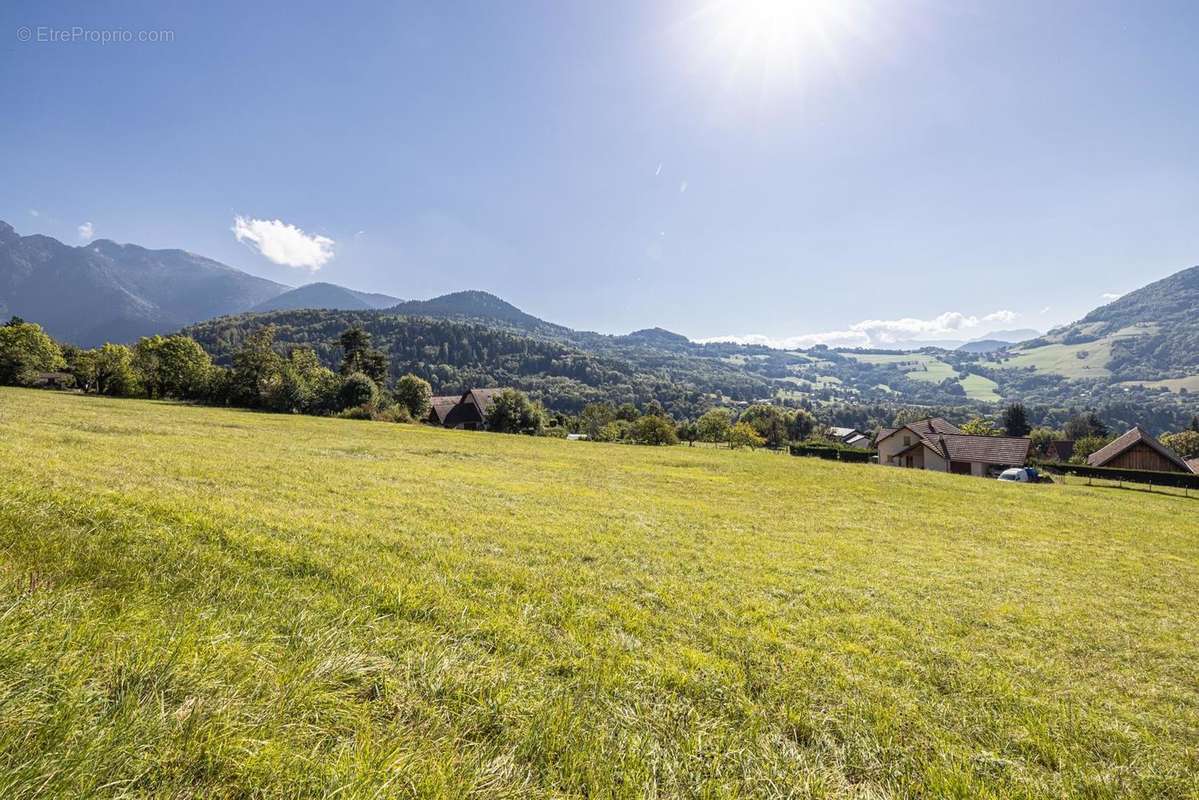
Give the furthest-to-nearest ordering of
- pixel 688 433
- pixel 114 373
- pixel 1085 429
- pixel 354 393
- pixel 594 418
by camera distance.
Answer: pixel 1085 429 → pixel 594 418 → pixel 688 433 → pixel 114 373 → pixel 354 393

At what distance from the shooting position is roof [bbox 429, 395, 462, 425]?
244 ft

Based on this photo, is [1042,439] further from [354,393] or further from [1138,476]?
[354,393]

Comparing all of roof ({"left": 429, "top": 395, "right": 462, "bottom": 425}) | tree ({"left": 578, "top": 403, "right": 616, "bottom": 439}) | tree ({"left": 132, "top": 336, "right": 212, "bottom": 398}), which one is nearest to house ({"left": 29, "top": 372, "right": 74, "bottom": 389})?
tree ({"left": 132, "top": 336, "right": 212, "bottom": 398})

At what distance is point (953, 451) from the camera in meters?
52.5

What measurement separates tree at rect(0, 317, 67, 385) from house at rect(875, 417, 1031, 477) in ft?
370

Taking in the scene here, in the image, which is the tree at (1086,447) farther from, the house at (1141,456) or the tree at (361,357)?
the tree at (361,357)

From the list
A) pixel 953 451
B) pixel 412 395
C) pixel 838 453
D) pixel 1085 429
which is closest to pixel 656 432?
pixel 838 453

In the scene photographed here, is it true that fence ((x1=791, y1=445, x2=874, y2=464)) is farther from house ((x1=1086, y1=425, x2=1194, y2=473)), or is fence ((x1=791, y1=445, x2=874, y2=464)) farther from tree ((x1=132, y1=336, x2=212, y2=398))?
tree ((x1=132, y1=336, x2=212, y2=398))

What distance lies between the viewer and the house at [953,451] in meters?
49.9

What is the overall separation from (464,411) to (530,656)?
73.8 m

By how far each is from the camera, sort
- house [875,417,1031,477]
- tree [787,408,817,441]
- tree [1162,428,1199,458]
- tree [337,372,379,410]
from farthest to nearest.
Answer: tree [787,408,817,441] < tree [1162,428,1199,458] < tree [337,372,379,410] < house [875,417,1031,477]

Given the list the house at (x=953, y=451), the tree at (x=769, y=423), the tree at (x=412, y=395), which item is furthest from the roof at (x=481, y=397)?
the tree at (x=769, y=423)

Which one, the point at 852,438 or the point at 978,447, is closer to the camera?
the point at 978,447

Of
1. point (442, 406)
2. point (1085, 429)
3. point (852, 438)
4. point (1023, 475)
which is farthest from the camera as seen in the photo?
point (852, 438)
